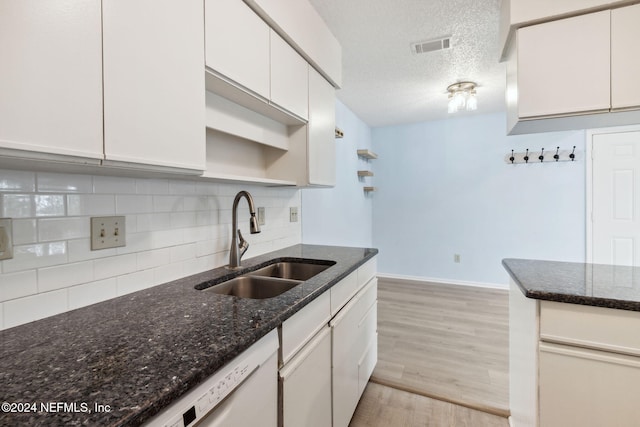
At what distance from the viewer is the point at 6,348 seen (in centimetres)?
72

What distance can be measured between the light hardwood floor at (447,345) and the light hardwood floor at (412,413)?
54mm

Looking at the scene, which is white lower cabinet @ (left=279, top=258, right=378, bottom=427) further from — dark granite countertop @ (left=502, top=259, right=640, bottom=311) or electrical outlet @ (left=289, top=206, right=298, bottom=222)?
dark granite countertop @ (left=502, top=259, right=640, bottom=311)

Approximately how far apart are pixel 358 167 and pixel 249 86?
2.99 m

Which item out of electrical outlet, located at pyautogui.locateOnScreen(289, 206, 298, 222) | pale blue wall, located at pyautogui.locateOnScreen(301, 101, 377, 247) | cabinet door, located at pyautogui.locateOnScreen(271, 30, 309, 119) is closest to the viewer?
cabinet door, located at pyautogui.locateOnScreen(271, 30, 309, 119)

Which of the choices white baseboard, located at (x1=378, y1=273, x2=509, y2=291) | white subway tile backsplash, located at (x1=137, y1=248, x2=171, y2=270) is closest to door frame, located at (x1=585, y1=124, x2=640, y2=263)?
white baseboard, located at (x1=378, y1=273, x2=509, y2=291)

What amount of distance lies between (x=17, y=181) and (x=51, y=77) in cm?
40

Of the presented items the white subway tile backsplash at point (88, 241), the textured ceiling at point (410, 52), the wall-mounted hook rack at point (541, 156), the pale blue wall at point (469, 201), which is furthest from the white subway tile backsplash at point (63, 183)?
the wall-mounted hook rack at point (541, 156)

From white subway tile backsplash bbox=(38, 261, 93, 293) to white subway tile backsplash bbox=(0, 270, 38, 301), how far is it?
2 centimetres

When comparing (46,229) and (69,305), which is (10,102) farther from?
(69,305)

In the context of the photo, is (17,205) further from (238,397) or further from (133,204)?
(238,397)

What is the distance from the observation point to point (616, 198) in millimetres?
3404

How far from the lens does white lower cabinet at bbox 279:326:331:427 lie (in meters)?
1.01

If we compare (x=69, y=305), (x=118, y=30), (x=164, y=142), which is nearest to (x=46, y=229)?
(x=69, y=305)

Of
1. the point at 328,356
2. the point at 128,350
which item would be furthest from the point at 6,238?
the point at 328,356
